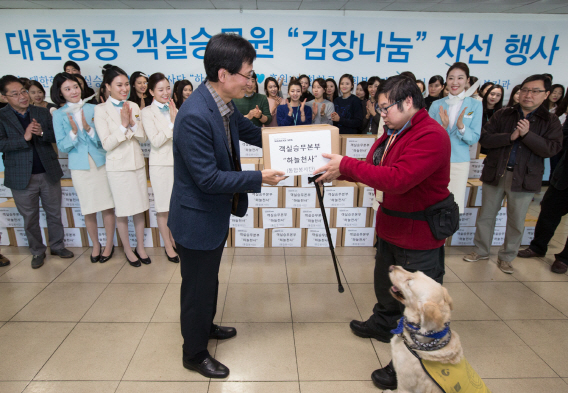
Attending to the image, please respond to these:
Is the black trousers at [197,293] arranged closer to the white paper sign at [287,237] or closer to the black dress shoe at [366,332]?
the black dress shoe at [366,332]

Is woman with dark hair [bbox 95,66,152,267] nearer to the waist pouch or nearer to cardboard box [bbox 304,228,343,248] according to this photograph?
cardboard box [bbox 304,228,343,248]

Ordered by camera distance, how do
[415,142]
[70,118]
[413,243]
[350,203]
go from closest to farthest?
1. [415,142]
2. [413,243]
3. [70,118]
4. [350,203]

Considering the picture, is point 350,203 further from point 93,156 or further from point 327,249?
point 93,156

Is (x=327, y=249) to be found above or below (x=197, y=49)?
below

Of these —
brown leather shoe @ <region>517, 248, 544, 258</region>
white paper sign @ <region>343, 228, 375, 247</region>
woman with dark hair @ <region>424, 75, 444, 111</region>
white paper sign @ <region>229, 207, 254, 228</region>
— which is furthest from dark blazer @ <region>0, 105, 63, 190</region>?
brown leather shoe @ <region>517, 248, 544, 258</region>

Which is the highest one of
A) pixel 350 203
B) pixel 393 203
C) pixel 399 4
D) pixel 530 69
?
pixel 399 4

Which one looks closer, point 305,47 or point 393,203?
point 393,203

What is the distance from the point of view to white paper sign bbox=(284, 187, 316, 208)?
3.27m

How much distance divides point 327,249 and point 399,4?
3599mm

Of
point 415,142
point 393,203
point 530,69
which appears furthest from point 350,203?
point 530,69

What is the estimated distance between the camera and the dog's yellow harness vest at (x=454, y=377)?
1223 mm

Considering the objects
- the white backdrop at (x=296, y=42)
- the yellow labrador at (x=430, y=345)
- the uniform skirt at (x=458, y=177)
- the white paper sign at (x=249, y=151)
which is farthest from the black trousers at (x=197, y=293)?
the white backdrop at (x=296, y=42)

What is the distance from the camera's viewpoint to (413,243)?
164 centimetres

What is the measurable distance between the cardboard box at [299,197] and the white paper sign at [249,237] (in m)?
0.40
